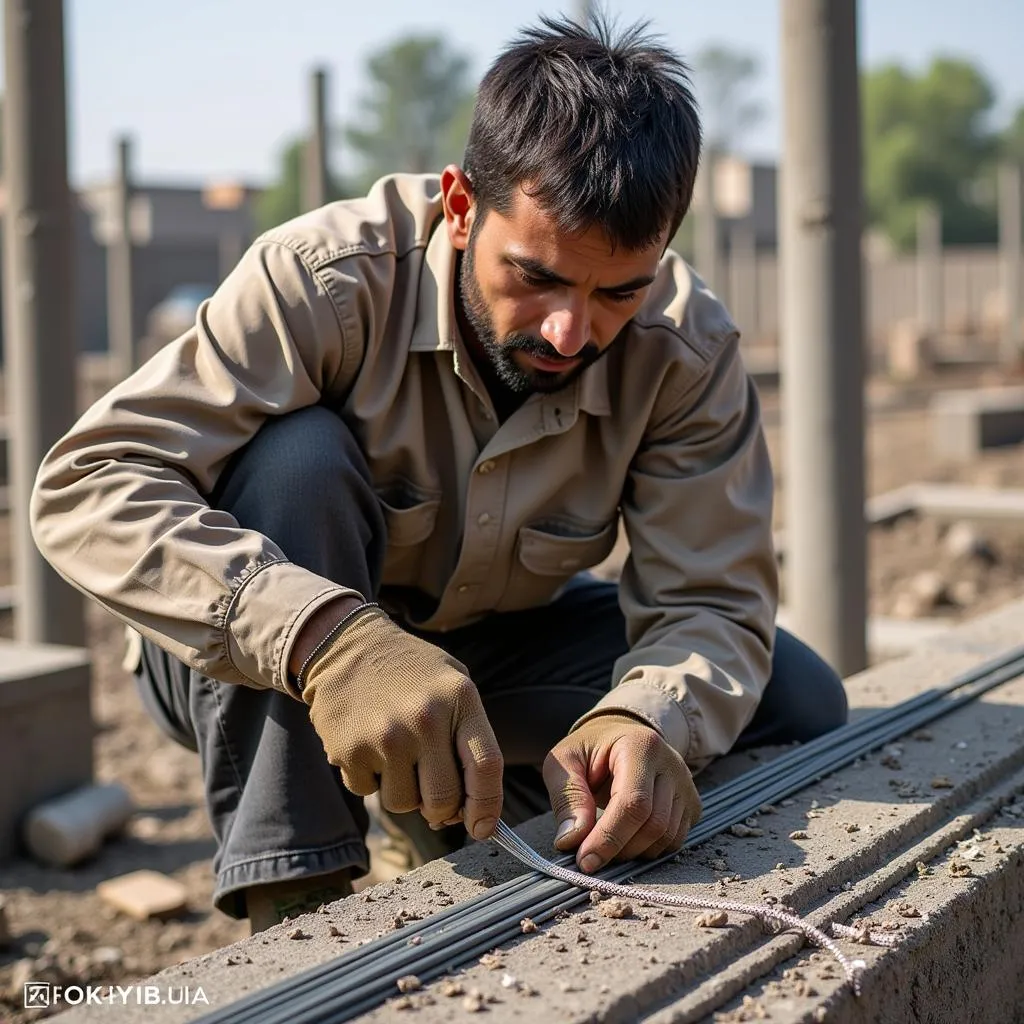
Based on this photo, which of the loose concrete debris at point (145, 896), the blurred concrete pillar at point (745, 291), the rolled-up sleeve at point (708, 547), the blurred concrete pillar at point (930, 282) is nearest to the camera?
the rolled-up sleeve at point (708, 547)

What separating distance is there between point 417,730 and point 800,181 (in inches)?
87.5

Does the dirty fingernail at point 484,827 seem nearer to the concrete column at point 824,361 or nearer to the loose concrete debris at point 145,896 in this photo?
the loose concrete debris at point 145,896

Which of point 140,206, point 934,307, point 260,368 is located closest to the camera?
point 260,368

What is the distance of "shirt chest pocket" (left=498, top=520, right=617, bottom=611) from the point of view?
8.19ft

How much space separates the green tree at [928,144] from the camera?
50.9m

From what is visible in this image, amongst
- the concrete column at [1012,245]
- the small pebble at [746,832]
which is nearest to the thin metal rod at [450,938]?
the small pebble at [746,832]

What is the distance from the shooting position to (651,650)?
2303mm

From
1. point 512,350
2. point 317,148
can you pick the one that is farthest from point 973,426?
point 512,350

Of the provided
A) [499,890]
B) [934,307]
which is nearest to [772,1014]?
[499,890]

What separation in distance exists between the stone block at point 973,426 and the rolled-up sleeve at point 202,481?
7547 mm

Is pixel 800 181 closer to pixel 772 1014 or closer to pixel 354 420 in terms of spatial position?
pixel 354 420

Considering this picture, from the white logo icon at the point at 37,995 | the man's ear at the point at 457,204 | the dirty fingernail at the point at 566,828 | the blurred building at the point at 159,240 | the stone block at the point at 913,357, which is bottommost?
the white logo icon at the point at 37,995

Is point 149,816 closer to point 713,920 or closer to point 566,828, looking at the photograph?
point 566,828

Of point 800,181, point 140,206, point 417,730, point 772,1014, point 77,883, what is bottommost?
point 77,883
